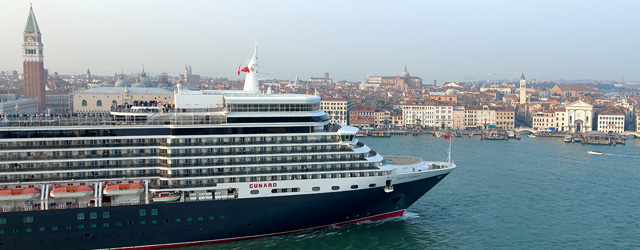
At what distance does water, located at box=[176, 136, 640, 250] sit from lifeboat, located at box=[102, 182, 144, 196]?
195 centimetres

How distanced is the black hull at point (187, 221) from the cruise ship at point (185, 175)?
Answer: 0.02m

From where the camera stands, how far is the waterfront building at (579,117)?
50812 millimetres

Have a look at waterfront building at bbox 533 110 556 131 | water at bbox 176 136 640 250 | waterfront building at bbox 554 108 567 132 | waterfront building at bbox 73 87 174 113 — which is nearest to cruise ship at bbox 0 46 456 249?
water at bbox 176 136 640 250

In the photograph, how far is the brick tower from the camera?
5234 cm

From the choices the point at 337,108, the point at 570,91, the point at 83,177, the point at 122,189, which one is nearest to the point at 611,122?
the point at 337,108

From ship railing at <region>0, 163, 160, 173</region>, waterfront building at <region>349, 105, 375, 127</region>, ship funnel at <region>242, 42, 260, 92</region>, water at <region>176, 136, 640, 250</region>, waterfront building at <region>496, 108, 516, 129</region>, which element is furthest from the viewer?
waterfront building at <region>349, 105, 375, 127</region>

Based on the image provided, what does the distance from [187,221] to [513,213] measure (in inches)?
412

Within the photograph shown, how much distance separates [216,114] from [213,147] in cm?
95

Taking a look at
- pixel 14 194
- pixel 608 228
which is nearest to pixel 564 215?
pixel 608 228

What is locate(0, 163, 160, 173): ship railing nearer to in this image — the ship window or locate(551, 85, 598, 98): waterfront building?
the ship window

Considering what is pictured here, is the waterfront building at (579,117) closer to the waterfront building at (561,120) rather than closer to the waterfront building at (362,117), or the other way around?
the waterfront building at (561,120)

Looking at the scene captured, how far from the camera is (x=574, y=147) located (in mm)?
40062

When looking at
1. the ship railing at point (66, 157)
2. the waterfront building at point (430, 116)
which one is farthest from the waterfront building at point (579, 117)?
the ship railing at point (66, 157)

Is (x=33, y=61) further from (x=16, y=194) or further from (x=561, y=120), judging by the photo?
(x=561, y=120)
